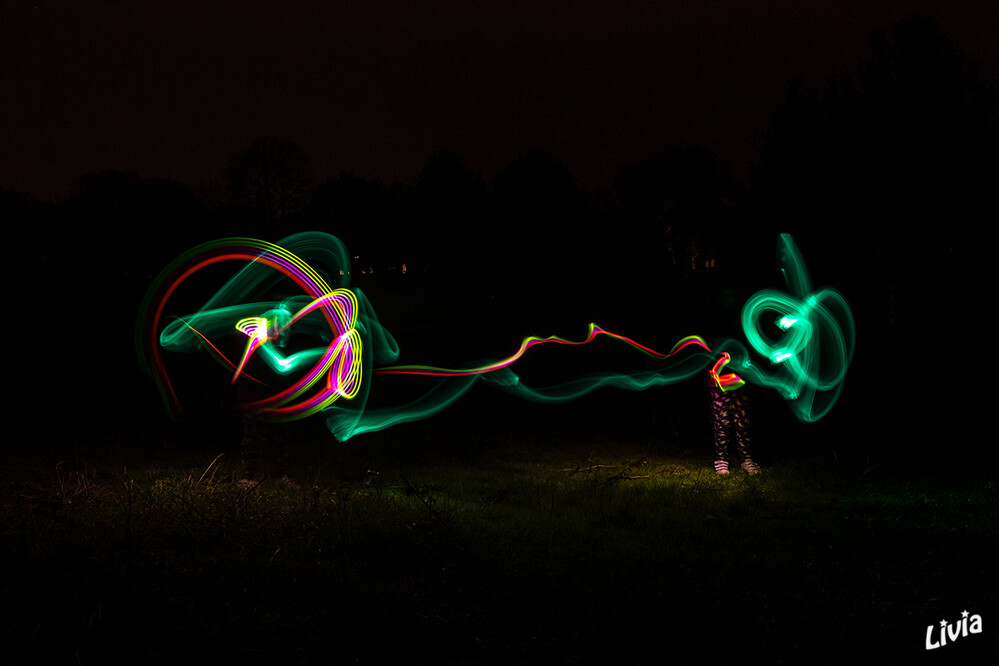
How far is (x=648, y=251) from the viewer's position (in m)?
46.3

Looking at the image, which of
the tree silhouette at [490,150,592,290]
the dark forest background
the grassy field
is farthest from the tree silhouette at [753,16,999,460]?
the tree silhouette at [490,150,592,290]

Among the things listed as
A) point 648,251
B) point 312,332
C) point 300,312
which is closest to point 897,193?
point 648,251

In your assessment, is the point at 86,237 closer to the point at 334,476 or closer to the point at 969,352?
the point at 334,476

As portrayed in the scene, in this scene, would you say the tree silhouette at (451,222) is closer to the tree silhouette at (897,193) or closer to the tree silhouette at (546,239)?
the tree silhouette at (546,239)

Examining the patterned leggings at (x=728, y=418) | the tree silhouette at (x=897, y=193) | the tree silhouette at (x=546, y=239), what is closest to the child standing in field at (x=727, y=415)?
the patterned leggings at (x=728, y=418)

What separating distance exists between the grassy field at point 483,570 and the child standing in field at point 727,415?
0.97 m

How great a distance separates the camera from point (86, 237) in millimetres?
33156

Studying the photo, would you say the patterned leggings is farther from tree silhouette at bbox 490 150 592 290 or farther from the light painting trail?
tree silhouette at bbox 490 150 592 290

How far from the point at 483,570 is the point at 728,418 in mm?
5314

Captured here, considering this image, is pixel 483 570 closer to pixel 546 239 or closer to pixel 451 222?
pixel 546 239

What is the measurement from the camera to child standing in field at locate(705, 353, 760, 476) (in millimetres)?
10180

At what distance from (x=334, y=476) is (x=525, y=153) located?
1641 inches

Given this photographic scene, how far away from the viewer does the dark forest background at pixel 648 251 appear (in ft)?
46.8

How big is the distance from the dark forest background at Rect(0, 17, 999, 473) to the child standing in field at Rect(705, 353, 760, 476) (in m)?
0.64
